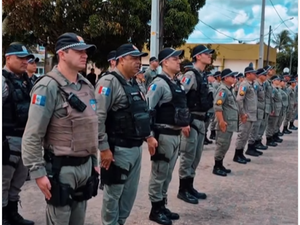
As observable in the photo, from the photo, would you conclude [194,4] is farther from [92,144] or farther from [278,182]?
[92,144]

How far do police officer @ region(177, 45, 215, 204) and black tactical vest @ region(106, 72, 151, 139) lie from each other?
1540mm

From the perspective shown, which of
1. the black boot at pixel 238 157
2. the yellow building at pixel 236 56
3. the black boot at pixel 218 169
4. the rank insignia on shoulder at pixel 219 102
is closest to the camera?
the rank insignia on shoulder at pixel 219 102

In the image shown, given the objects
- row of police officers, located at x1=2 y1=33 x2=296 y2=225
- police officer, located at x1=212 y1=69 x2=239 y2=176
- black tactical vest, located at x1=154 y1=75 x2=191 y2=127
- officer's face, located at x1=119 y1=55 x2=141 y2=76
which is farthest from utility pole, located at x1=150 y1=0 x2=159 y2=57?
officer's face, located at x1=119 y1=55 x2=141 y2=76

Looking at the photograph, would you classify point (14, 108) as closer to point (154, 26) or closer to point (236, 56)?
point (154, 26)

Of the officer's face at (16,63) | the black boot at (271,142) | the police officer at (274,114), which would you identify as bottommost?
the black boot at (271,142)

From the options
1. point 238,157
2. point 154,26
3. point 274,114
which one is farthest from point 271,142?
point 154,26

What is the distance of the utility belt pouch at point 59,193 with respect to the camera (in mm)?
2381

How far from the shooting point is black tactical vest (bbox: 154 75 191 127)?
3898 mm

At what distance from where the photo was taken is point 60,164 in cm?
242

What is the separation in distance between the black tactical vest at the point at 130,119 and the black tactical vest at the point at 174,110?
78 centimetres

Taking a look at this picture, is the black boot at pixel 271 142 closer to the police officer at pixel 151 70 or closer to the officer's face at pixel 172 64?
the police officer at pixel 151 70

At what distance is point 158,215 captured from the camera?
3.91 metres

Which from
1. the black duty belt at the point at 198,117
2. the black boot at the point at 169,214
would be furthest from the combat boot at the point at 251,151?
the black boot at the point at 169,214

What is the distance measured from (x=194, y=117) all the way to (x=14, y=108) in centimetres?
222
